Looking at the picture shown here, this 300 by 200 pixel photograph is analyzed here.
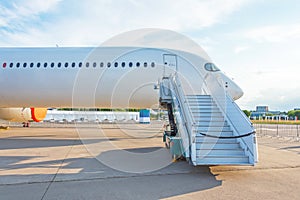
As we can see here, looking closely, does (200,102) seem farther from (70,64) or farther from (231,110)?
(70,64)

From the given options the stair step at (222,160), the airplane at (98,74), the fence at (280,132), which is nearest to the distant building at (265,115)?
the fence at (280,132)

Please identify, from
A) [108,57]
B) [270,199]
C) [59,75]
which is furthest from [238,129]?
[59,75]

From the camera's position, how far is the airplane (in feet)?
35.9

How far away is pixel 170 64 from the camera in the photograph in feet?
36.4

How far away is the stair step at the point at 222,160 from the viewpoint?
18.0ft

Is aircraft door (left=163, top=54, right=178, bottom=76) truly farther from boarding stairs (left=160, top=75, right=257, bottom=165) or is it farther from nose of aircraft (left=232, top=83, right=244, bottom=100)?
nose of aircraft (left=232, top=83, right=244, bottom=100)

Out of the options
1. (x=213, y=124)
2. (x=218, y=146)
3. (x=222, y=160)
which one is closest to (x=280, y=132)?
(x=213, y=124)

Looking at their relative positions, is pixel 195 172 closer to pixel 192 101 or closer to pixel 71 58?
pixel 192 101

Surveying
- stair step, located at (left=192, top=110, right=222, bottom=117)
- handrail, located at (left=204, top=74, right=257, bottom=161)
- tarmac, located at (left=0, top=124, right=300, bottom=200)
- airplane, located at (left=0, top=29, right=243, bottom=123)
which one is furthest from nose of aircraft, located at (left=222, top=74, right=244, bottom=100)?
tarmac, located at (left=0, top=124, right=300, bottom=200)

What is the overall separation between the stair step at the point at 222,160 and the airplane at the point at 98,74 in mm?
4893

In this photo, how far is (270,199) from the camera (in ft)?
13.1

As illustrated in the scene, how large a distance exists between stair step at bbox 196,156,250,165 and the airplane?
4893 millimetres

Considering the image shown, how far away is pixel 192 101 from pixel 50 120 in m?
34.2

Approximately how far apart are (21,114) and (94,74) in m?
9.60
